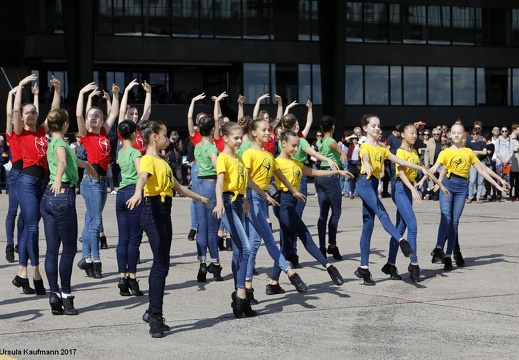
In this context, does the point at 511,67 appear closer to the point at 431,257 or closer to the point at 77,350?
the point at 431,257

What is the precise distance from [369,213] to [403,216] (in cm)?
43

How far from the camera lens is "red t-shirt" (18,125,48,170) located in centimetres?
1020

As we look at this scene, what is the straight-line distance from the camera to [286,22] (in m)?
48.2

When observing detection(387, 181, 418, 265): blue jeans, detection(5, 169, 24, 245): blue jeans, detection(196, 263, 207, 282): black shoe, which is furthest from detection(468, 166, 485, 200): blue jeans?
detection(196, 263, 207, 282): black shoe

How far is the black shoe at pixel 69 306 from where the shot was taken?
30.0 feet

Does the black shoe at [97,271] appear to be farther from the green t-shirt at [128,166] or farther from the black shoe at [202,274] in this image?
the green t-shirt at [128,166]

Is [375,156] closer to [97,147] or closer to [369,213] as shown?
[369,213]

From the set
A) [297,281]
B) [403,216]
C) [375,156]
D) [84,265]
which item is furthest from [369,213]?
[84,265]

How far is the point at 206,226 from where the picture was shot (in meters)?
11.7

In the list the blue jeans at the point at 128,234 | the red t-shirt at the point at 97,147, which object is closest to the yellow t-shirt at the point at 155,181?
the blue jeans at the point at 128,234

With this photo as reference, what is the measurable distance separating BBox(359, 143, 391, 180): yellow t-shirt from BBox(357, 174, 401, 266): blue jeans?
0.28 feet

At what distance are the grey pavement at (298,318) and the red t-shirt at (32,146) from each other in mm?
1345

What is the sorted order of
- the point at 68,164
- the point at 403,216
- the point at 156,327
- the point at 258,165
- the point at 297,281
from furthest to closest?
the point at 403,216 < the point at 258,165 < the point at 297,281 < the point at 68,164 < the point at 156,327

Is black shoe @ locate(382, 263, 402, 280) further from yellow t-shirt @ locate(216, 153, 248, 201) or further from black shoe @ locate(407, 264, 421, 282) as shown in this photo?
yellow t-shirt @ locate(216, 153, 248, 201)
